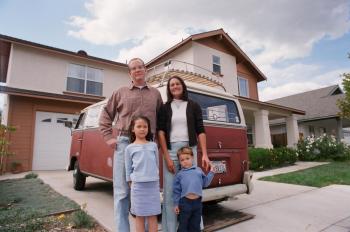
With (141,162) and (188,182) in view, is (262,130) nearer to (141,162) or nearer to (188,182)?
(188,182)

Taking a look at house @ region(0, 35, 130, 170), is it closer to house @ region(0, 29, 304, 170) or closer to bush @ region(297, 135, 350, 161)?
house @ region(0, 29, 304, 170)

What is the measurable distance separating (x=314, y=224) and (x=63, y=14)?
24.6 feet

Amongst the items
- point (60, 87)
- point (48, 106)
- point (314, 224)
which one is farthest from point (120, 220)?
point (60, 87)

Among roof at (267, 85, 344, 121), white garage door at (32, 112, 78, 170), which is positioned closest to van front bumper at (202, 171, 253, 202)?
white garage door at (32, 112, 78, 170)

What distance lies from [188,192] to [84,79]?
501 inches

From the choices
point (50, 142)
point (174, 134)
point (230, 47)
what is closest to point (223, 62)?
point (230, 47)

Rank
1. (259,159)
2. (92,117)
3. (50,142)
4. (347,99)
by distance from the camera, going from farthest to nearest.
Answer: (347,99) < (50,142) < (259,159) < (92,117)

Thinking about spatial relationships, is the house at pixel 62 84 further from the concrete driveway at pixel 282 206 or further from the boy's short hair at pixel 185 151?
the boy's short hair at pixel 185 151

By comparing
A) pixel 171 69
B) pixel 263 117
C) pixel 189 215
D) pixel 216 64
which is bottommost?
pixel 189 215

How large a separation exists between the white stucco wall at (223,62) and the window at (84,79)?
18.3ft

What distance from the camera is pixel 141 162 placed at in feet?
8.62

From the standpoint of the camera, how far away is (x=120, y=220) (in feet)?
9.24

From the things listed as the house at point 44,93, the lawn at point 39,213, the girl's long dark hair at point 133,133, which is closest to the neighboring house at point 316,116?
the house at point 44,93

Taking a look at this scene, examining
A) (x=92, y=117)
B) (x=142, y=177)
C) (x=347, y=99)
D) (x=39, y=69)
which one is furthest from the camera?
(x=347, y=99)
